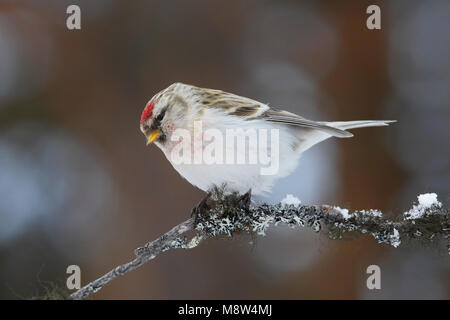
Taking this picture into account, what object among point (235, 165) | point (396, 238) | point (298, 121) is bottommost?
point (396, 238)

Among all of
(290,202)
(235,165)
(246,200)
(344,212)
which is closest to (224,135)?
(235,165)

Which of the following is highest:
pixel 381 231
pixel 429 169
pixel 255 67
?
pixel 255 67

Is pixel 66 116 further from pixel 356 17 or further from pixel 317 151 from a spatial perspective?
pixel 356 17

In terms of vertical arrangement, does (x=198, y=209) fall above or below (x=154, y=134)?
below

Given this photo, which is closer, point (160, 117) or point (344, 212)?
point (344, 212)

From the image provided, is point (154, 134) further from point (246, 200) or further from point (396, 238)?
point (396, 238)

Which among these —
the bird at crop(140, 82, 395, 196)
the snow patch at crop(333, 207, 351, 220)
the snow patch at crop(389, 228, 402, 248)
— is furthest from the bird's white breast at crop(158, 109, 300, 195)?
the snow patch at crop(389, 228, 402, 248)

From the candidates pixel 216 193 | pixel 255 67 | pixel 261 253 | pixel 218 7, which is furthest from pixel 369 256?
pixel 218 7

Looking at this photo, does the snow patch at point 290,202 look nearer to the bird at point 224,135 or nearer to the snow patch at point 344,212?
the snow patch at point 344,212
